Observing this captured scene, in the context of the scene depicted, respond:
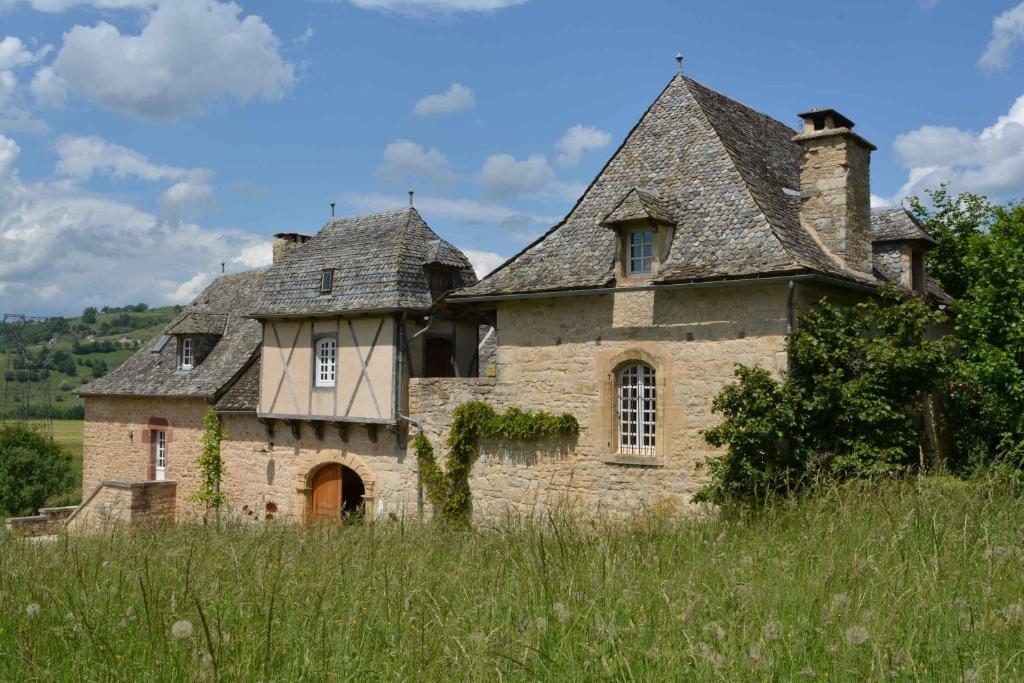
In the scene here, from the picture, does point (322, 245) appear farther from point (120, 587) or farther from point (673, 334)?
point (120, 587)

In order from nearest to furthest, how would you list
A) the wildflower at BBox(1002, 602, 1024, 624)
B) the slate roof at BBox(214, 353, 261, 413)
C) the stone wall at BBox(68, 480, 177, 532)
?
the wildflower at BBox(1002, 602, 1024, 624)
the stone wall at BBox(68, 480, 177, 532)
the slate roof at BBox(214, 353, 261, 413)

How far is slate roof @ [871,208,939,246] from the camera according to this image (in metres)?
14.2

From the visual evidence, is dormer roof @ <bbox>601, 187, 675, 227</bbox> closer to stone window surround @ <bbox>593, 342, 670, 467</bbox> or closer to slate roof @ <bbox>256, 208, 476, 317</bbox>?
stone window surround @ <bbox>593, 342, 670, 467</bbox>

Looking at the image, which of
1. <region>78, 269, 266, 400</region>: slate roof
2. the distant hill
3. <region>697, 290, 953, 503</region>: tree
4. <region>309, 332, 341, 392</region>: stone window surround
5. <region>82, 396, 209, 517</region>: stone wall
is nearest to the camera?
<region>697, 290, 953, 503</region>: tree

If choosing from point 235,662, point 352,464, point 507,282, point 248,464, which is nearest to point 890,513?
point 235,662

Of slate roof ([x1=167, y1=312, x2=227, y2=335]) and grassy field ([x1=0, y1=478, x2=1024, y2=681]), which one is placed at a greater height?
slate roof ([x1=167, y1=312, x2=227, y2=335])

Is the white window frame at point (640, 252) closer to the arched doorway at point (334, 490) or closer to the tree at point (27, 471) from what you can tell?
Result: the arched doorway at point (334, 490)

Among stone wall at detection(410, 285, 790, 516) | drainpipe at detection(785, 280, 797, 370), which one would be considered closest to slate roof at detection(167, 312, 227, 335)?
stone wall at detection(410, 285, 790, 516)

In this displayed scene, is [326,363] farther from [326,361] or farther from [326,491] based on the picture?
[326,491]

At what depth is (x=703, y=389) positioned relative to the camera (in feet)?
41.4

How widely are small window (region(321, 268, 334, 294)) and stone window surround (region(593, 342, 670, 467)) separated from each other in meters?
7.86

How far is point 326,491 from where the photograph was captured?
18938mm

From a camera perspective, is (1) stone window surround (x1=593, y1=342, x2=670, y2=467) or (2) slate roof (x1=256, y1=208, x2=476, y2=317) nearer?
(1) stone window surround (x1=593, y1=342, x2=670, y2=467)

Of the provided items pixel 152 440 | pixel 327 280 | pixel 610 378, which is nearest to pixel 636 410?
pixel 610 378
